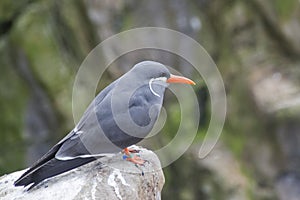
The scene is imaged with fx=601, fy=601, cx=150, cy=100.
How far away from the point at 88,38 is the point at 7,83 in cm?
164

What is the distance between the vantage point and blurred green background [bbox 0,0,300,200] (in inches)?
352

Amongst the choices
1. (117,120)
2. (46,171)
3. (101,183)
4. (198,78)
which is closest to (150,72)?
(117,120)

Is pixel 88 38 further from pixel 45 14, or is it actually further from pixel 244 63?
pixel 244 63

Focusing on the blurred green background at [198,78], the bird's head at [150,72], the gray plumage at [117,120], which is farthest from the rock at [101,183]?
the blurred green background at [198,78]

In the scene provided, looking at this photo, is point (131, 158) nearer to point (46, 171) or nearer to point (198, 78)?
point (46, 171)

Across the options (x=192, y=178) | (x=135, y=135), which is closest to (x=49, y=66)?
(x=192, y=178)

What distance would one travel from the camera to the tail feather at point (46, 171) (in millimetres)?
3941

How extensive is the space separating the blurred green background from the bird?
453 centimetres

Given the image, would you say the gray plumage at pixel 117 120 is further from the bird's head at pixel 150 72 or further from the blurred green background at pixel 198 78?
the blurred green background at pixel 198 78

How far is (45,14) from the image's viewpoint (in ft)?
Result: 30.6

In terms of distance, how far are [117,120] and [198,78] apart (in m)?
5.57

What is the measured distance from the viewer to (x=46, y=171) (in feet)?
13.0

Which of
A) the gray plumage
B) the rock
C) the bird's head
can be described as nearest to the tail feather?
the gray plumage

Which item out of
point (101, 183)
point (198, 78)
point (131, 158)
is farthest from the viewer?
point (198, 78)
